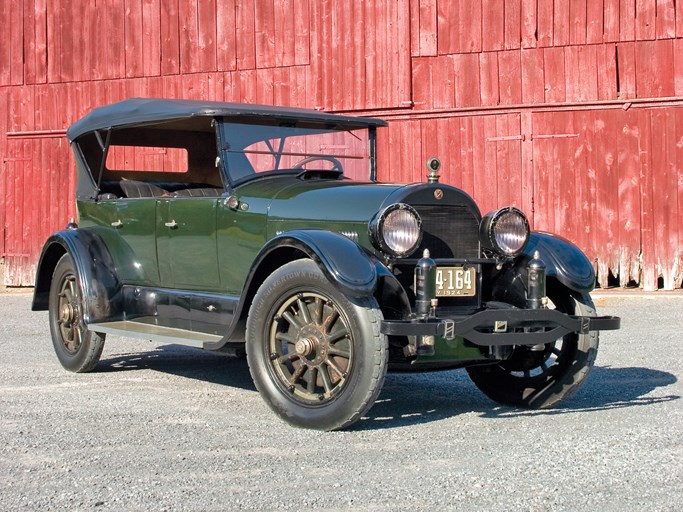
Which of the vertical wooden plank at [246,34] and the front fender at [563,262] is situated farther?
the vertical wooden plank at [246,34]

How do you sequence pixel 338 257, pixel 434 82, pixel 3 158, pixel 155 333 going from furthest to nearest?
1. pixel 3 158
2. pixel 434 82
3. pixel 155 333
4. pixel 338 257

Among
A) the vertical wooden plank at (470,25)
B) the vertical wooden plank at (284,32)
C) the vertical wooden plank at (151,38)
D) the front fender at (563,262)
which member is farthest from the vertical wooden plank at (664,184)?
the front fender at (563,262)

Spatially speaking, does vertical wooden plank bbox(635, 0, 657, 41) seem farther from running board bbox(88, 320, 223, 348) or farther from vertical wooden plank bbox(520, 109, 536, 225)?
running board bbox(88, 320, 223, 348)

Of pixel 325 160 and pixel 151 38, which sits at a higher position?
pixel 151 38

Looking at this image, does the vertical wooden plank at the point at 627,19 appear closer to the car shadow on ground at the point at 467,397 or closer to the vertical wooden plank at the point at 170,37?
the vertical wooden plank at the point at 170,37

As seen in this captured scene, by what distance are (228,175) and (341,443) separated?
219cm

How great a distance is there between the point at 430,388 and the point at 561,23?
8580 millimetres

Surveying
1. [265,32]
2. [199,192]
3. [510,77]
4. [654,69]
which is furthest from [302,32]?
[199,192]

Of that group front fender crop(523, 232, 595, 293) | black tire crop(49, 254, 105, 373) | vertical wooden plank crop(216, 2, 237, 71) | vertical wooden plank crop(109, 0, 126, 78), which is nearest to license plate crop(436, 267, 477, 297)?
front fender crop(523, 232, 595, 293)

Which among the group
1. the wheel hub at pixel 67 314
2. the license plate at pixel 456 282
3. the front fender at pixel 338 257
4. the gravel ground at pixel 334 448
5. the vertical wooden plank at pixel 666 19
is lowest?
the gravel ground at pixel 334 448

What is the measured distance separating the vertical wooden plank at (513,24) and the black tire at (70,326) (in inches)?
330

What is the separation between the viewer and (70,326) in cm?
775

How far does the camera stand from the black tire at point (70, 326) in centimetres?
745

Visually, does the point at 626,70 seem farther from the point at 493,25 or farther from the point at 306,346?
the point at 306,346
